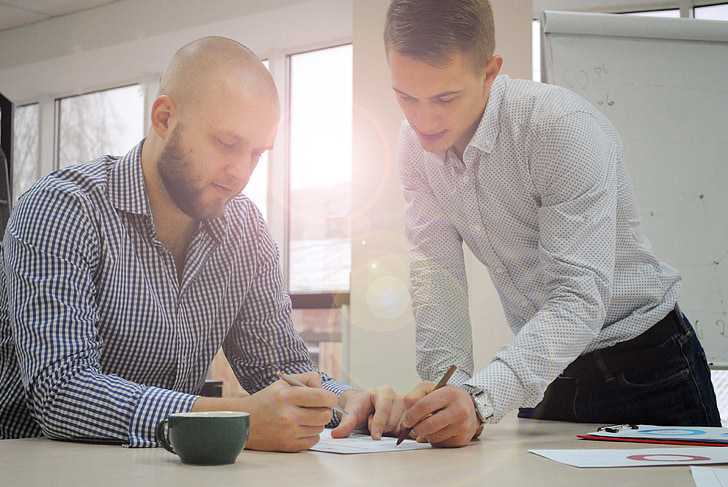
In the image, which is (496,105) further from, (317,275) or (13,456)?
(317,275)

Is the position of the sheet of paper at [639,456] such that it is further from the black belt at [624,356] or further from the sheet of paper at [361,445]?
the black belt at [624,356]

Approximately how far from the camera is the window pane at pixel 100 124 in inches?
223

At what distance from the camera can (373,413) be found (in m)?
1.35

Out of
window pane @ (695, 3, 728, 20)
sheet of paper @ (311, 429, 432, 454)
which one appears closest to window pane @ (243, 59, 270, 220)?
window pane @ (695, 3, 728, 20)

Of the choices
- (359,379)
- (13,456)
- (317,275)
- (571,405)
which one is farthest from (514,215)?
(317,275)

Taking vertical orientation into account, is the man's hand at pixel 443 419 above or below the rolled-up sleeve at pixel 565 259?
below

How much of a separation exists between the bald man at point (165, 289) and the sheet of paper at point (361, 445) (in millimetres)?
25

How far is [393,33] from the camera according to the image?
150 cm

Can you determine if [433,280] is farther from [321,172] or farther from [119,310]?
[321,172]

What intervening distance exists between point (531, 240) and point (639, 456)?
707 mm

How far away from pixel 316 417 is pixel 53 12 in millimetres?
5190

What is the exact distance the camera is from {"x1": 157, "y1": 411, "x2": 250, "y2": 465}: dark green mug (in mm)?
891

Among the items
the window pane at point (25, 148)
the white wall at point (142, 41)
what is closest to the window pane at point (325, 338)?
the white wall at point (142, 41)

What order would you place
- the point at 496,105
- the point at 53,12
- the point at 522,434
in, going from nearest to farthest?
1. the point at 522,434
2. the point at 496,105
3. the point at 53,12
